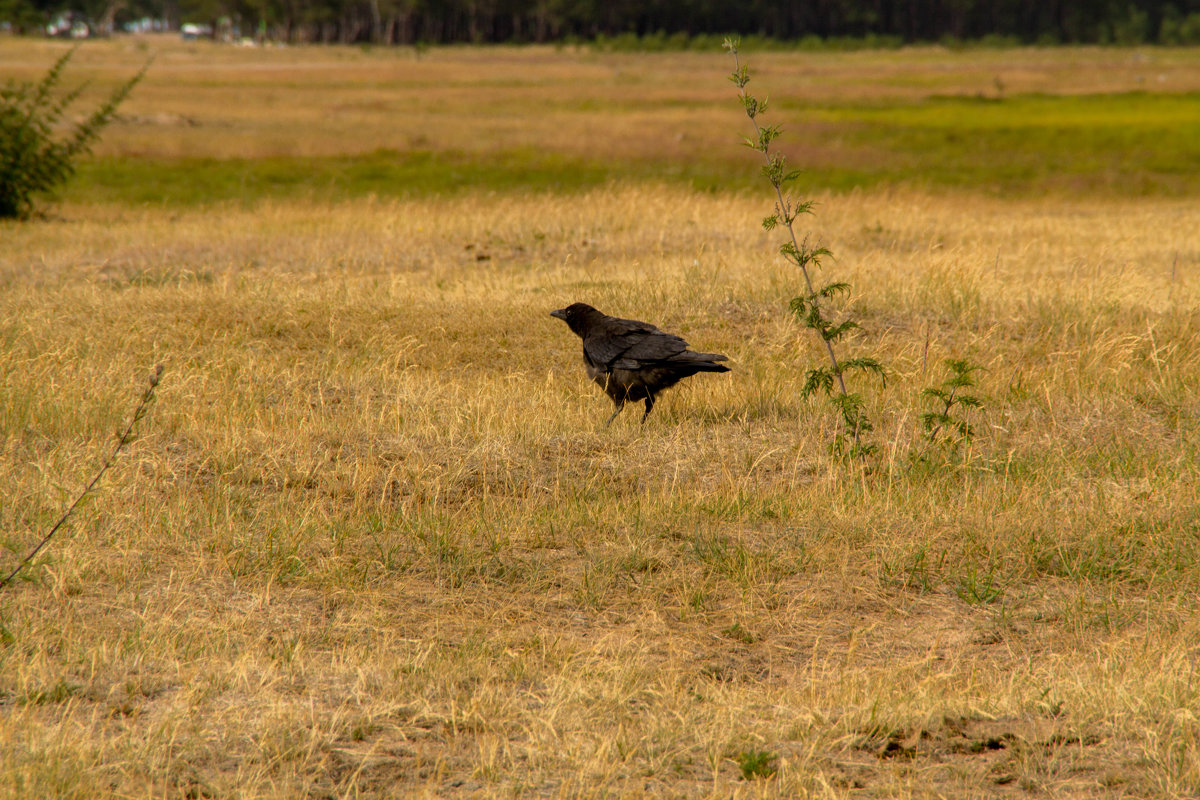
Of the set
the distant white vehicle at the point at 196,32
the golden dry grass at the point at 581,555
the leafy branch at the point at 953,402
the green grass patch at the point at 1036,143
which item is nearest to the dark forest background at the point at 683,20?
the distant white vehicle at the point at 196,32

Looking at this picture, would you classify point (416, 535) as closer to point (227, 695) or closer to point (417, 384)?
point (227, 695)

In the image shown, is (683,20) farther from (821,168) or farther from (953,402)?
(953,402)

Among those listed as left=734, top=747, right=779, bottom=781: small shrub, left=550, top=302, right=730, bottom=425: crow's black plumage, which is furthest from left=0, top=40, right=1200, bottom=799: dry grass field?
left=550, top=302, right=730, bottom=425: crow's black plumage

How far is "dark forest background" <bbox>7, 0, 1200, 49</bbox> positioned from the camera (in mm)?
125562

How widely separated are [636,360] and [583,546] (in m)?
2.14

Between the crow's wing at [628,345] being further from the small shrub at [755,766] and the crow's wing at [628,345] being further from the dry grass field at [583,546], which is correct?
the small shrub at [755,766]

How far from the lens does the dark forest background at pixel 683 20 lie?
412 feet

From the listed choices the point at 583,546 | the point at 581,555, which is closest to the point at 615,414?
the point at 583,546

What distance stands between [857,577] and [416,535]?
91.1 inches

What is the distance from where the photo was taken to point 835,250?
1540 cm

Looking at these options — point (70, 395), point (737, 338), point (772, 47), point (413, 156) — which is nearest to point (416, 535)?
point (70, 395)

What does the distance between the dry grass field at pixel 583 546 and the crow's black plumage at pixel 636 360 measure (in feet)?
1.16

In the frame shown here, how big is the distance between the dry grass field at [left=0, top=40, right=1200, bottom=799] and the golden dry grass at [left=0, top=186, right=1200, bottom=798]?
26 millimetres

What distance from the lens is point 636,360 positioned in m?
7.67
